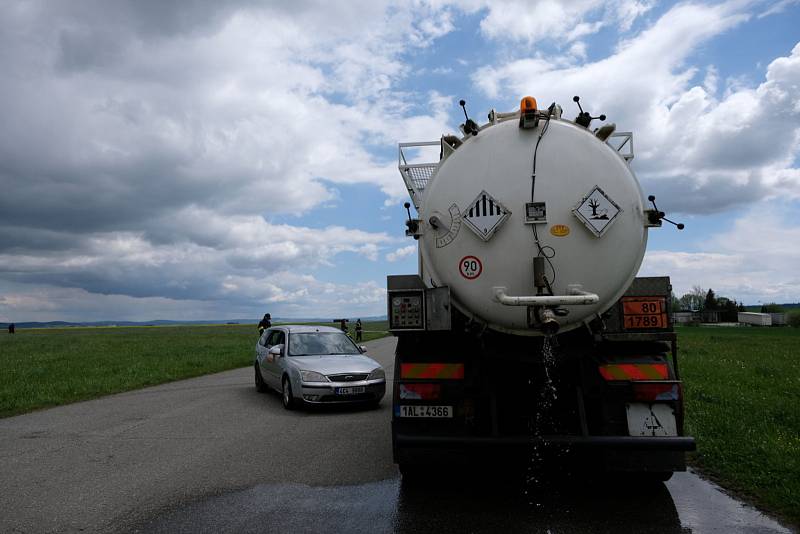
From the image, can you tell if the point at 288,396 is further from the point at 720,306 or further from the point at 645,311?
the point at 720,306

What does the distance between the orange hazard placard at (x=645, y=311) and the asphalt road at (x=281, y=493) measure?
1525 millimetres

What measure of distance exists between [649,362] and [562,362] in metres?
0.73

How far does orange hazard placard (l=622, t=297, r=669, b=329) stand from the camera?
478 cm

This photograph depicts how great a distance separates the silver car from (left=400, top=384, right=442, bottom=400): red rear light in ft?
17.2

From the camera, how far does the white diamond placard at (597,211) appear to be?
4516mm

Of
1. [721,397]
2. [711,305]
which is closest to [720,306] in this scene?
[711,305]

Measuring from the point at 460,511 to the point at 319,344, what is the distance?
7425 millimetres

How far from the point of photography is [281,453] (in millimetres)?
6922

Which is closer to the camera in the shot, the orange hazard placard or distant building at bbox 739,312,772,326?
the orange hazard placard

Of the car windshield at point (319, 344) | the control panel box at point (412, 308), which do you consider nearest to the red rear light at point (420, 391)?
the control panel box at point (412, 308)

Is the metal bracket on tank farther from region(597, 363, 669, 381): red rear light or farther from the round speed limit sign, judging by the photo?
region(597, 363, 669, 381): red rear light

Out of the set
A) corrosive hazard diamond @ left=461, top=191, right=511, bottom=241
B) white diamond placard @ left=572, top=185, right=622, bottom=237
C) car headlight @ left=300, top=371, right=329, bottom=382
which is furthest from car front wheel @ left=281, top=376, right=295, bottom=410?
white diamond placard @ left=572, top=185, right=622, bottom=237

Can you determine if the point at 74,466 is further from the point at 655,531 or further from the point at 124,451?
the point at 655,531

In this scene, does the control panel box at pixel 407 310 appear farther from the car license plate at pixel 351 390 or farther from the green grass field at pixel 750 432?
the car license plate at pixel 351 390
